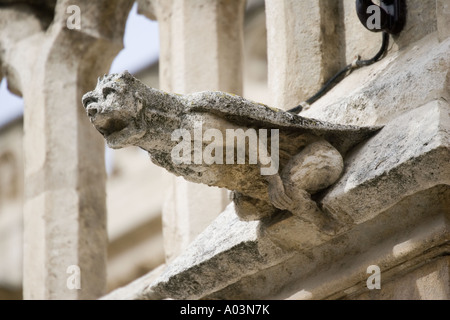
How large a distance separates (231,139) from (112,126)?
417 millimetres

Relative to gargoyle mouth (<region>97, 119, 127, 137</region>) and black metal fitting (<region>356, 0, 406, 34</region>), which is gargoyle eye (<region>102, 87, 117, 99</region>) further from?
black metal fitting (<region>356, 0, 406, 34</region>)

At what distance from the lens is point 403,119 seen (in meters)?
6.35

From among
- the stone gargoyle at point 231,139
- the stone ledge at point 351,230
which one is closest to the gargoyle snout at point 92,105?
the stone gargoyle at point 231,139

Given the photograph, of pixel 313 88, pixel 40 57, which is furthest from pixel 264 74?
pixel 313 88

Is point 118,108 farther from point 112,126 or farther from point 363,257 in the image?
point 363,257

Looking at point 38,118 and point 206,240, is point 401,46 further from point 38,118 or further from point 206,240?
point 38,118

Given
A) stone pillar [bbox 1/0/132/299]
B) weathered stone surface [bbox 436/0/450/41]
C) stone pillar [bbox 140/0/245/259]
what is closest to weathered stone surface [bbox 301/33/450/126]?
weathered stone surface [bbox 436/0/450/41]

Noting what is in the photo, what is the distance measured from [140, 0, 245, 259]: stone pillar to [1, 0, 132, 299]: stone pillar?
0.51 m

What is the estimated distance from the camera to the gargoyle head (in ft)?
20.1

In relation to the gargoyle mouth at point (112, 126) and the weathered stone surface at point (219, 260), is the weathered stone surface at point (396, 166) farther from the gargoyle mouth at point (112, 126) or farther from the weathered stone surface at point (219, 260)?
the gargoyle mouth at point (112, 126)

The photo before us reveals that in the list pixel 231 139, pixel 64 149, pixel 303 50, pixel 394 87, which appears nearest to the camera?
A: pixel 231 139

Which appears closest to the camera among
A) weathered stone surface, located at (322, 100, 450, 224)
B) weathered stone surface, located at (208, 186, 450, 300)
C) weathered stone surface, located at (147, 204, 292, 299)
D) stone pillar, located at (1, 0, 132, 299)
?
weathered stone surface, located at (322, 100, 450, 224)

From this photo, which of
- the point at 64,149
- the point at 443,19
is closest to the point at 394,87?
the point at 443,19

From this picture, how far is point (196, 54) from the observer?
8.47 meters
